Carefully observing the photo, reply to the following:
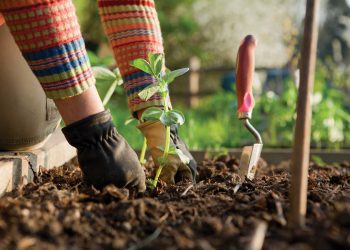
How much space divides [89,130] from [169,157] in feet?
1.23

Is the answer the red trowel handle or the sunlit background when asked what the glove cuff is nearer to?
the red trowel handle

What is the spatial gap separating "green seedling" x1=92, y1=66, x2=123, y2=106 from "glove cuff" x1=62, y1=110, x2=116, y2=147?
660 mm

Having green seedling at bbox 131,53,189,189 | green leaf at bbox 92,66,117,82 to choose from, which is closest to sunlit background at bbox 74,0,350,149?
green leaf at bbox 92,66,117,82

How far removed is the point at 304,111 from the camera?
1.01 metres

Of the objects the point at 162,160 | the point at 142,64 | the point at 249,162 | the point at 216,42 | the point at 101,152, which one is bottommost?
the point at 216,42

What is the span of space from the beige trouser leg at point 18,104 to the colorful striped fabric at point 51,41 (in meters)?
0.41

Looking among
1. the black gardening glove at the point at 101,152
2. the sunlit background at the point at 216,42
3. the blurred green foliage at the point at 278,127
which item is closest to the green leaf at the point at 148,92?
the black gardening glove at the point at 101,152

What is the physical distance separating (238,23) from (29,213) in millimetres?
11793

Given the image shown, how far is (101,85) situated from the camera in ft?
7.08

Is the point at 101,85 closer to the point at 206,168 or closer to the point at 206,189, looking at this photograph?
the point at 206,168

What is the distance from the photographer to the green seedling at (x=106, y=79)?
200cm

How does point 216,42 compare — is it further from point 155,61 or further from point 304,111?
point 304,111

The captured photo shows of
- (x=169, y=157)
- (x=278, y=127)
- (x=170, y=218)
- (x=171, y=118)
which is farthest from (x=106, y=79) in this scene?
(x=278, y=127)

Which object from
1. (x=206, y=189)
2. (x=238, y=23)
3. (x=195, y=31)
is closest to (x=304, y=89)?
(x=206, y=189)
